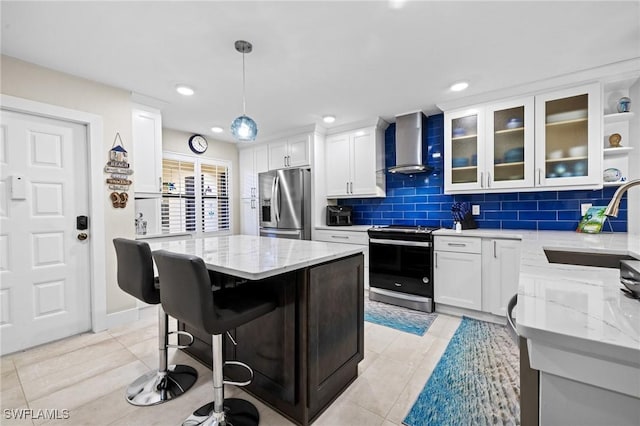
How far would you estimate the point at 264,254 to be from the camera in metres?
1.65

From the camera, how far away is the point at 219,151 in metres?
4.77

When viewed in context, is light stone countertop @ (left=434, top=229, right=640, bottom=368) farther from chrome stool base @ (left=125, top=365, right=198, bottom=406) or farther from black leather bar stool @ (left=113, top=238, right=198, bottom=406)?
chrome stool base @ (left=125, top=365, right=198, bottom=406)

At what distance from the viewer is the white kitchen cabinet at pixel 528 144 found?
2.49 metres

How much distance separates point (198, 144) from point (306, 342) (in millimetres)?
3988

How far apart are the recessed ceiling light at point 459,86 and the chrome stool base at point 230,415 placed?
3.18m

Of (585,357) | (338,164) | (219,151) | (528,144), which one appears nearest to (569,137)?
(528,144)

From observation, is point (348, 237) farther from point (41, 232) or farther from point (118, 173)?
point (41, 232)

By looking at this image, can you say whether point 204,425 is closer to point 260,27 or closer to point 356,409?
point 356,409

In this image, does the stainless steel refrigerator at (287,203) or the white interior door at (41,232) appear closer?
the white interior door at (41,232)

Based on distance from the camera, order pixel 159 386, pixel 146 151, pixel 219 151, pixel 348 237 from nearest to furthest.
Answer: pixel 159 386
pixel 146 151
pixel 348 237
pixel 219 151

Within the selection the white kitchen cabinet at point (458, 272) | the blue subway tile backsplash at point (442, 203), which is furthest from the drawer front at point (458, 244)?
the blue subway tile backsplash at point (442, 203)

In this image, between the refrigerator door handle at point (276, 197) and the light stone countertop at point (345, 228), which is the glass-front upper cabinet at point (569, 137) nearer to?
the light stone countertop at point (345, 228)

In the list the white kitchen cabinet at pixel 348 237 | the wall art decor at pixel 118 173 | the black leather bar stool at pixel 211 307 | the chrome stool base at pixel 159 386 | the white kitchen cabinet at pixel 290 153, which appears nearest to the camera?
the black leather bar stool at pixel 211 307

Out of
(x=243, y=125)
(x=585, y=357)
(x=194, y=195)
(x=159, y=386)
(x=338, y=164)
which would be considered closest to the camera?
(x=585, y=357)
